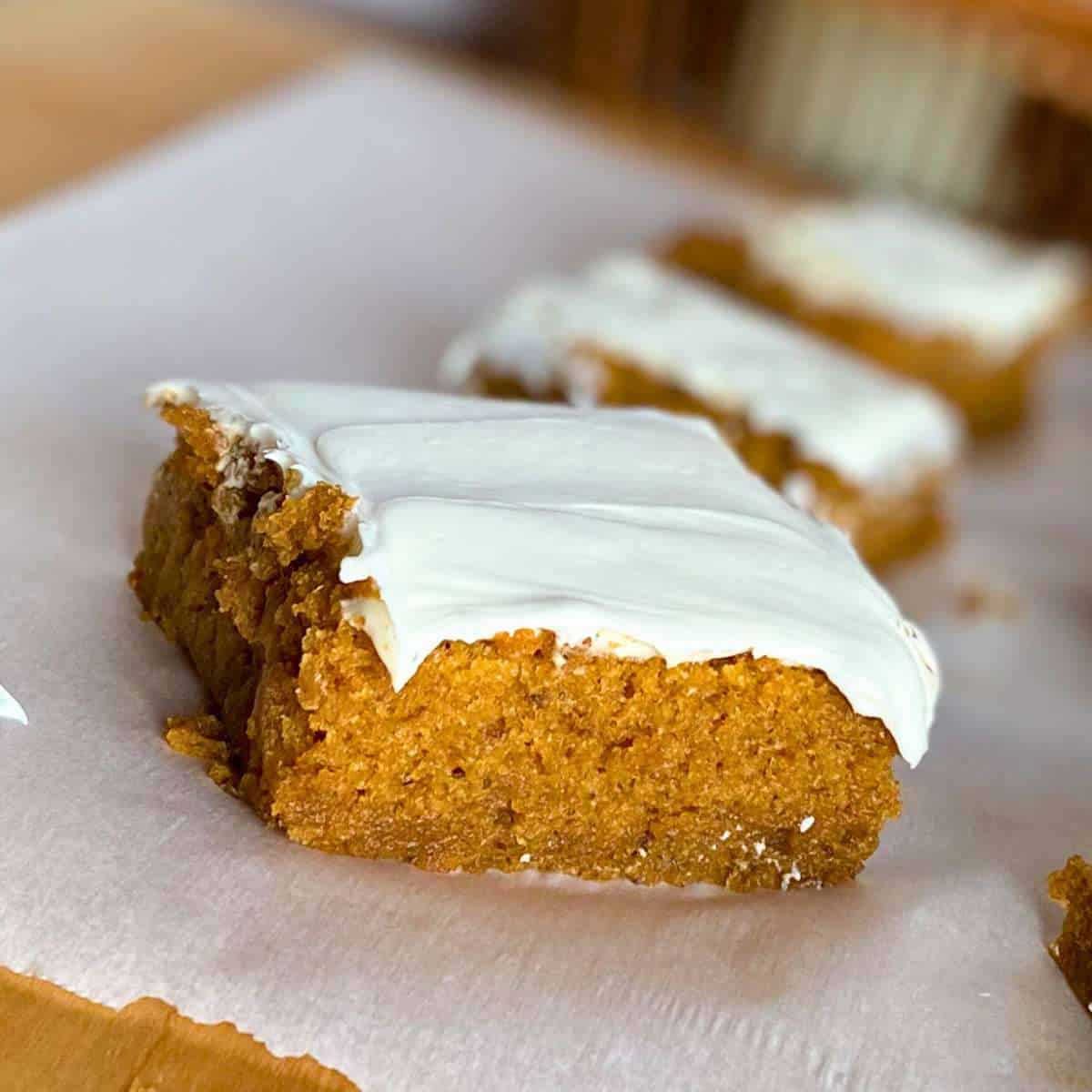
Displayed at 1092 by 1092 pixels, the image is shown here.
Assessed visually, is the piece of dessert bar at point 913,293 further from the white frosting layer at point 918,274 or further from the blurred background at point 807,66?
the blurred background at point 807,66

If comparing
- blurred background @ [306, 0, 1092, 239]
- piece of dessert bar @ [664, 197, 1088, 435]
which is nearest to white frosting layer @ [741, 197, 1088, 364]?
piece of dessert bar @ [664, 197, 1088, 435]

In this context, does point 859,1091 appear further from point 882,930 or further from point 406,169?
point 406,169

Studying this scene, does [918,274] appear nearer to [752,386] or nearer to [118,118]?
[752,386]

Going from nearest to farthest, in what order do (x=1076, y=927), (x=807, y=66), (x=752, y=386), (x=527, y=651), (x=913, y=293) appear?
(x=527, y=651)
(x=1076, y=927)
(x=752, y=386)
(x=913, y=293)
(x=807, y=66)

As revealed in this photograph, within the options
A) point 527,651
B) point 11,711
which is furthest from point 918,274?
point 11,711

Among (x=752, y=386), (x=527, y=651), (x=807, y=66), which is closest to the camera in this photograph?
(x=527, y=651)

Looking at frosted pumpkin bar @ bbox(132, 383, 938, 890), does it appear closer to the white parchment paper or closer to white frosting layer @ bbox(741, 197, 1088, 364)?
the white parchment paper

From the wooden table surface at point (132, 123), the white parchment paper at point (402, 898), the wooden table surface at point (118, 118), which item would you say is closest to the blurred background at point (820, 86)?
the wooden table surface at point (132, 123)
